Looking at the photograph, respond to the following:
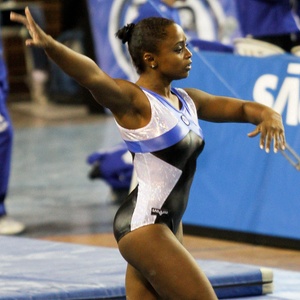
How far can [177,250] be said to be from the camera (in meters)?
4.28

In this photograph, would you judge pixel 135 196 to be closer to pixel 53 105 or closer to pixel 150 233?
pixel 150 233

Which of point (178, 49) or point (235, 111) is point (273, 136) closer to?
point (235, 111)

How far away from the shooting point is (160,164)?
441 cm

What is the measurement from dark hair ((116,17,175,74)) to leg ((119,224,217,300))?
2.39 ft

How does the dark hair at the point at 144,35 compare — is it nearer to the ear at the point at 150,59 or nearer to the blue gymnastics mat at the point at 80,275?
the ear at the point at 150,59

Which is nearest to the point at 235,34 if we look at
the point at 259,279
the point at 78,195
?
the point at 78,195

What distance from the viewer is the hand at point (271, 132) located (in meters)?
4.33

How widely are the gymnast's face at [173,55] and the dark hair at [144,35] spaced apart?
0.02m

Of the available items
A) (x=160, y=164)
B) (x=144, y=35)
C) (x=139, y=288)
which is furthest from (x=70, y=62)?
(x=139, y=288)

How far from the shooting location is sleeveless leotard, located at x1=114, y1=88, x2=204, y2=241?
438cm

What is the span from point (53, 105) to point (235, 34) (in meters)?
6.47

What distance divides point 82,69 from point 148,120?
41 cm

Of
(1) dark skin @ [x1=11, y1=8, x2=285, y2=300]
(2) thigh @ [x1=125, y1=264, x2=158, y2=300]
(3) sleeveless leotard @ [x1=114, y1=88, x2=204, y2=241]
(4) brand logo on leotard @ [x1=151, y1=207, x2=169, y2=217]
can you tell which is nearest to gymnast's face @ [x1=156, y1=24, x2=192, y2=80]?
(1) dark skin @ [x1=11, y1=8, x2=285, y2=300]

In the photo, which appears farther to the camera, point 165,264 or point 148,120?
point 148,120
